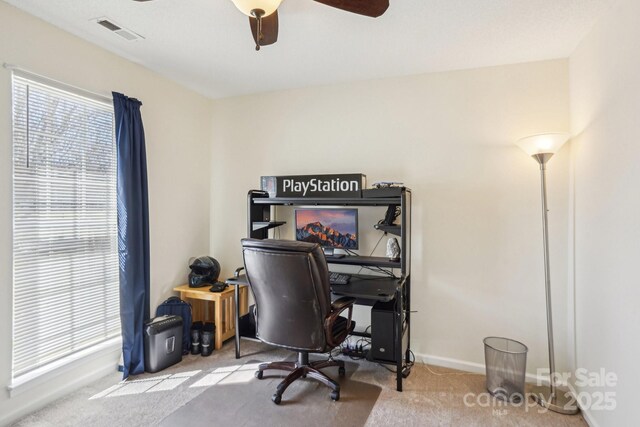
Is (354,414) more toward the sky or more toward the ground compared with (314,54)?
more toward the ground

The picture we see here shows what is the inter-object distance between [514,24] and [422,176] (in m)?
1.21

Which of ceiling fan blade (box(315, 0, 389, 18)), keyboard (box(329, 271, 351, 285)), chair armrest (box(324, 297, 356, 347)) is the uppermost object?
ceiling fan blade (box(315, 0, 389, 18))

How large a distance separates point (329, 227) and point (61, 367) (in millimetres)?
2197

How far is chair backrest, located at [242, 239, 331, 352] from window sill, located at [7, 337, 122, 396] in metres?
1.29

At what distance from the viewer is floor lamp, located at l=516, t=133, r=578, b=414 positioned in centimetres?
217

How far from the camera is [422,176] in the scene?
2828 mm

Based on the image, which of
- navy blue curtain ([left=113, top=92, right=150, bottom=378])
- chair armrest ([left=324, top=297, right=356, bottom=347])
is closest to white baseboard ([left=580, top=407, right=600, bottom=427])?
chair armrest ([left=324, top=297, right=356, bottom=347])

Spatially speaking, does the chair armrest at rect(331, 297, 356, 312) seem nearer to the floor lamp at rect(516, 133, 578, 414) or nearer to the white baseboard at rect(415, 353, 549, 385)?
the white baseboard at rect(415, 353, 549, 385)

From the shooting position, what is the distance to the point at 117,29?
2.20 metres

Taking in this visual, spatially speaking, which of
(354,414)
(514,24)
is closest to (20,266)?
(354,414)

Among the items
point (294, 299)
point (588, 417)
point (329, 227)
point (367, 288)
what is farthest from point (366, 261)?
point (588, 417)

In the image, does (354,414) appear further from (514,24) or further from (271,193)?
(514,24)

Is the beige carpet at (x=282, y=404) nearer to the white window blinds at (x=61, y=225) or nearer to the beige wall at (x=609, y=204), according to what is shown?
the white window blinds at (x=61, y=225)

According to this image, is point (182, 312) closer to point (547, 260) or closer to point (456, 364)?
point (456, 364)
